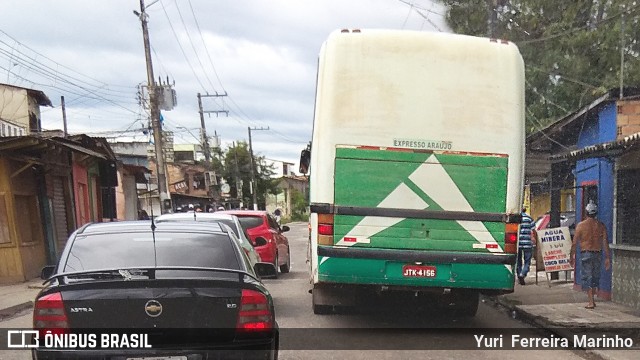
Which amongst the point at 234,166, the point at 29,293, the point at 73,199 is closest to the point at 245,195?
the point at 234,166

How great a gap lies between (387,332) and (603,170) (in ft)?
18.0

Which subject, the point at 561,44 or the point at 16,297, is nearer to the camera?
the point at 16,297

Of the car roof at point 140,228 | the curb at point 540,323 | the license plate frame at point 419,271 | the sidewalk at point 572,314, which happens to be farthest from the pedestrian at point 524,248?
the car roof at point 140,228

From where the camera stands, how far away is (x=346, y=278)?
768cm

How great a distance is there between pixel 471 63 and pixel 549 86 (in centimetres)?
1809

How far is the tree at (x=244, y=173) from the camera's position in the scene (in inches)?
2516

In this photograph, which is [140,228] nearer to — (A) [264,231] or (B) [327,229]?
(B) [327,229]

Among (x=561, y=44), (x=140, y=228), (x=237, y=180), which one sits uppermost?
(x=561, y=44)

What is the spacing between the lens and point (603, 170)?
11414 millimetres

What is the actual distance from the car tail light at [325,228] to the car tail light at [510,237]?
2026 millimetres

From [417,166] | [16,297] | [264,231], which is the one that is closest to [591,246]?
[417,166]

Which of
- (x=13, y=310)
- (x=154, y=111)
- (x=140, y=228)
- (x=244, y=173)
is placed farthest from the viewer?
(x=244, y=173)

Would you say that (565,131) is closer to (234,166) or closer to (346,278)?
(346,278)

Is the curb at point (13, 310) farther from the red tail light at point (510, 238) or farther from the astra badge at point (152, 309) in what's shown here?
the red tail light at point (510, 238)
